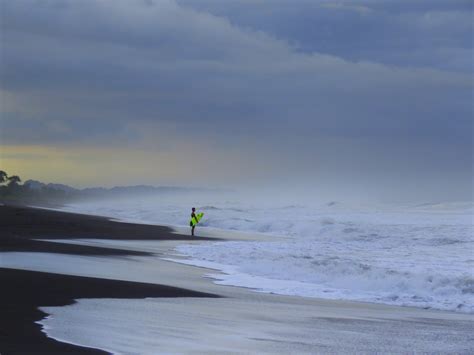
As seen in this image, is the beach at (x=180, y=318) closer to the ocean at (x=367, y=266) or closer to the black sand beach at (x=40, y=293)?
the black sand beach at (x=40, y=293)

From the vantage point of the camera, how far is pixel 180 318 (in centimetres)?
1036

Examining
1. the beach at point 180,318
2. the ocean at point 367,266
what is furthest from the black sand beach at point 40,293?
the ocean at point 367,266

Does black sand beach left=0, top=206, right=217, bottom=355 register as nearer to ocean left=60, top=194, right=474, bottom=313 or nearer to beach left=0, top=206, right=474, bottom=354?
beach left=0, top=206, right=474, bottom=354

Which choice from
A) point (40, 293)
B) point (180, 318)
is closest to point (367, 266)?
point (180, 318)

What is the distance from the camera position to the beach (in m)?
8.60

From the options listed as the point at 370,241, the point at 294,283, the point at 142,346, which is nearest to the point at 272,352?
the point at 142,346

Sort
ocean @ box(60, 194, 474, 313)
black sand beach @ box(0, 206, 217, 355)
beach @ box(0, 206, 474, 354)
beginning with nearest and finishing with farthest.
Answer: black sand beach @ box(0, 206, 217, 355), beach @ box(0, 206, 474, 354), ocean @ box(60, 194, 474, 313)

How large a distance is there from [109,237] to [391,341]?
18.4m

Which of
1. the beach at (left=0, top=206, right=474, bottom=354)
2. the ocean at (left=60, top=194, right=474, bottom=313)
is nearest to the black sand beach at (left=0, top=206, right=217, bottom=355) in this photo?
the beach at (left=0, top=206, right=474, bottom=354)

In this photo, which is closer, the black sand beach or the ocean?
the black sand beach

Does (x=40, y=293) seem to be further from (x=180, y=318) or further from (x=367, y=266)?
(x=367, y=266)

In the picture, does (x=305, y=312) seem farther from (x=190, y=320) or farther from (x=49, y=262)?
(x=49, y=262)

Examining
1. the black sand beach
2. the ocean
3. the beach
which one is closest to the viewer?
the black sand beach

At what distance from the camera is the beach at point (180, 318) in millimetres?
8602
